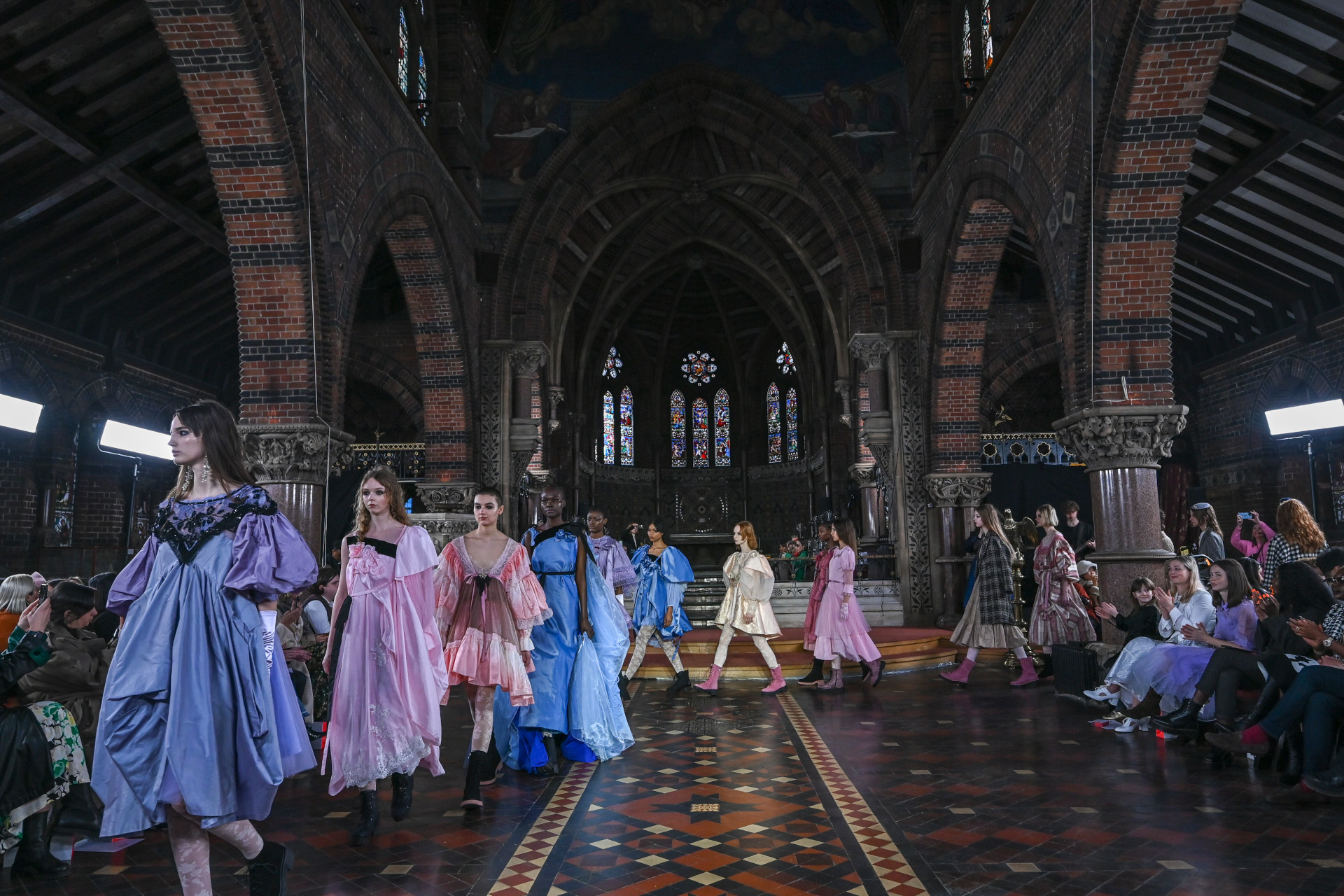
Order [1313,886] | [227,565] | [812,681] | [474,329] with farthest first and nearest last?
[474,329] < [812,681] < [1313,886] < [227,565]

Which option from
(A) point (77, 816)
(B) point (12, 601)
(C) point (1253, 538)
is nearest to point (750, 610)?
(C) point (1253, 538)

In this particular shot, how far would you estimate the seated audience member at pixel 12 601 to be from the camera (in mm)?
4375

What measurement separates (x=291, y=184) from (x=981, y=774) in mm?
7982

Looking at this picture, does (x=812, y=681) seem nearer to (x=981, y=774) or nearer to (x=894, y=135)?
(x=981, y=774)

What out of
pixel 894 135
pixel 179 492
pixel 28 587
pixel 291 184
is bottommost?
pixel 28 587

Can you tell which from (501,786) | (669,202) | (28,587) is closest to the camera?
(28,587)

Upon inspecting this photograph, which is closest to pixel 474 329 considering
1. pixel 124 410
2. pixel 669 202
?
pixel 124 410

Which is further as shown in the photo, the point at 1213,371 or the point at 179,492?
the point at 1213,371

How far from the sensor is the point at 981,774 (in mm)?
5484

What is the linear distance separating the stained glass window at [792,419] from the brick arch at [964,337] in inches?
580

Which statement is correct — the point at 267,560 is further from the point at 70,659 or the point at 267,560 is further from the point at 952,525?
the point at 952,525

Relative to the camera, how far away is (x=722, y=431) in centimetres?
3216

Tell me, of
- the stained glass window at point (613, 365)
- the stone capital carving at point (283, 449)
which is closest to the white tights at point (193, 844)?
the stone capital carving at point (283, 449)

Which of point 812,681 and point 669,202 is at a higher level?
point 669,202
